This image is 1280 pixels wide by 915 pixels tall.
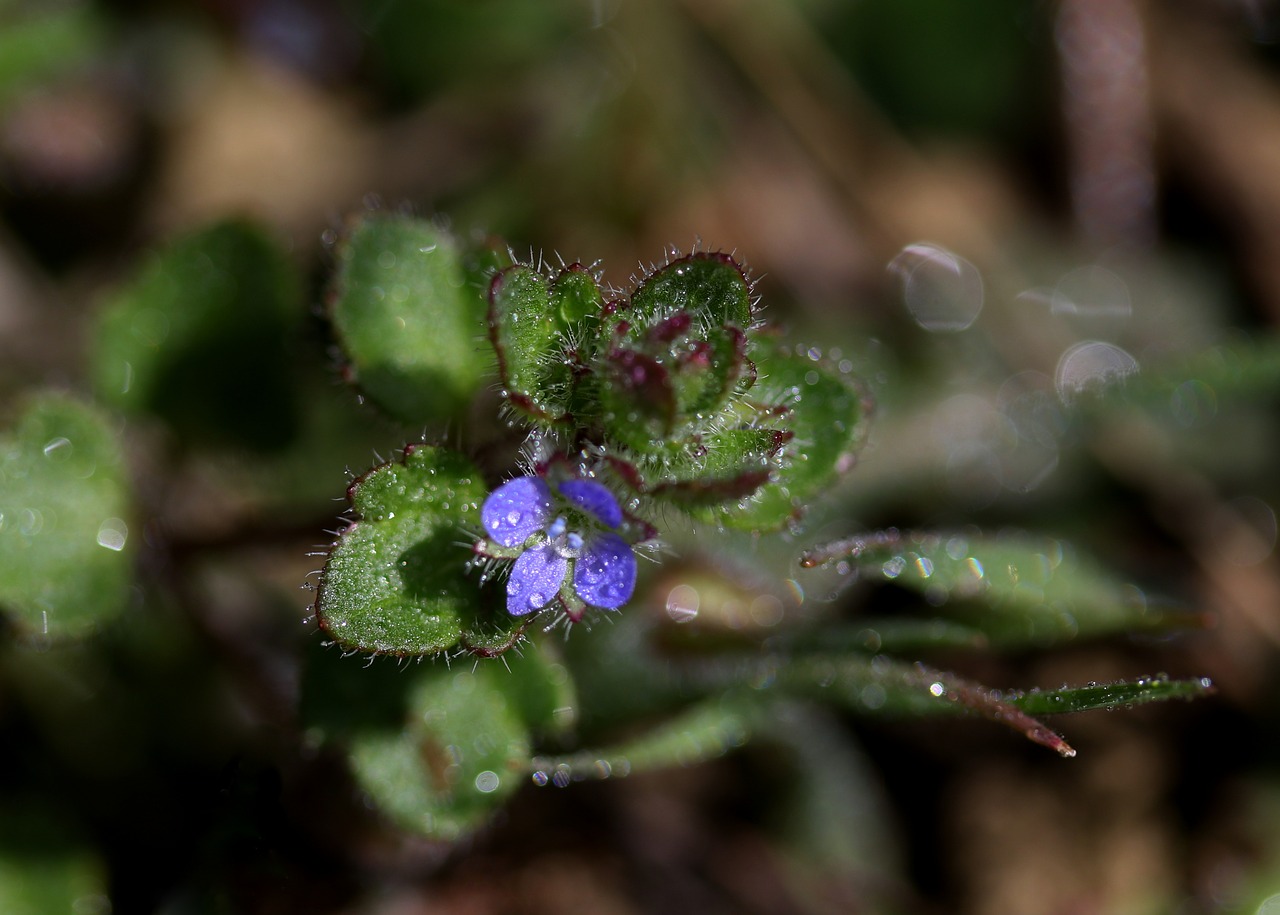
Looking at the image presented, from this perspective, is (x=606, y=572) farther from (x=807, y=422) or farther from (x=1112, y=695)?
(x=1112, y=695)

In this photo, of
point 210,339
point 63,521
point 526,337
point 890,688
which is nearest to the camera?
point 526,337

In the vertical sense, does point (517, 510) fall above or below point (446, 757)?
above

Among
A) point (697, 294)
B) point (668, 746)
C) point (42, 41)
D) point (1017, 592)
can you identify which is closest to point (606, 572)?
point (697, 294)

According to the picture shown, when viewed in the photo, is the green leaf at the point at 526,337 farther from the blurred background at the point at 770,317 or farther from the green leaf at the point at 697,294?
the blurred background at the point at 770,317

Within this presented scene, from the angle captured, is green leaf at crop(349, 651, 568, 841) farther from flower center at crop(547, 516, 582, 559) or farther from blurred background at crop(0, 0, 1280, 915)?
flower center at crop(547, 516, 582, 559)

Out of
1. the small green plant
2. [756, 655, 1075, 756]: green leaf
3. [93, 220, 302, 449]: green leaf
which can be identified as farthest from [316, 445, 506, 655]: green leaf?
[93, 220, 302, 449]: green leaf

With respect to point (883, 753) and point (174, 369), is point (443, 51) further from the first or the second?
point (883, 753)

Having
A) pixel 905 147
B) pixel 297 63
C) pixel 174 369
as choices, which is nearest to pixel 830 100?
pixel 905 147
